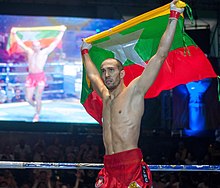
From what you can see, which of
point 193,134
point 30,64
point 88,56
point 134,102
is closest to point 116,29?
point 88,56

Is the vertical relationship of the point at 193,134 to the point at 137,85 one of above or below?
below

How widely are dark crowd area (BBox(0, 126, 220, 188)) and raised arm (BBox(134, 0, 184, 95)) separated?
4348 millimetres

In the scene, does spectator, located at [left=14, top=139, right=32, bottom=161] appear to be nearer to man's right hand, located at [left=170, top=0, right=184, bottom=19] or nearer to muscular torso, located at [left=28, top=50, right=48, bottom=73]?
muscular torso, located at [left=28, top=50, right=48, bottom=73]

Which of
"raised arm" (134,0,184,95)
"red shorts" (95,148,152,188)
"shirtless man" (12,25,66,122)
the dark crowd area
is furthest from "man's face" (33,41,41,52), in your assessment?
"red shorts" (95,148,152,188)

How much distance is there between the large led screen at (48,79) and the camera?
29.7 ft

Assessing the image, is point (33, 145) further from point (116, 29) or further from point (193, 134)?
point (116, 29)

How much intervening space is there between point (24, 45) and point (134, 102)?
20.7 ft

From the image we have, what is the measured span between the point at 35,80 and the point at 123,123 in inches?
A: 240

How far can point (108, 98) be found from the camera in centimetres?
335

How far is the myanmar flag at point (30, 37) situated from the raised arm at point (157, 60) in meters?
6.22

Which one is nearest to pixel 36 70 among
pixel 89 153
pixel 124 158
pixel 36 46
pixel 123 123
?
pixel 36 46

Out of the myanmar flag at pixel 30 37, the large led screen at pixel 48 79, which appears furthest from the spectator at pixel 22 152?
the myanmar flag at pixel 30 37

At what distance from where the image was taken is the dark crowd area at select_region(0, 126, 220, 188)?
313 inches

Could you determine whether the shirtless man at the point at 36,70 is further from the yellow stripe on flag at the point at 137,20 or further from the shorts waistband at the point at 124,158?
the shorts waistband at the point at 124,158
